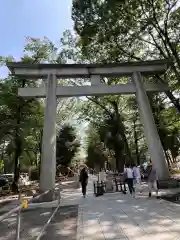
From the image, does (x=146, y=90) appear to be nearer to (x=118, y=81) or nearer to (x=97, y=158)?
(x=118, y=81)

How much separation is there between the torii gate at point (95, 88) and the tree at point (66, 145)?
2159 cm

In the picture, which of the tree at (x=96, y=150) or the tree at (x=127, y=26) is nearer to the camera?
the tree at (x=127, y=26)

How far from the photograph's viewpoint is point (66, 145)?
36125 mm

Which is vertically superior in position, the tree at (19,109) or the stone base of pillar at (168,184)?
the tree at (19,109)

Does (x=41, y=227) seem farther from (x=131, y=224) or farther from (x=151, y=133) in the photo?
(x=151, y=133)

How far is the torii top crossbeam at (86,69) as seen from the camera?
14938 mm

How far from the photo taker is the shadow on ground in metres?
6.00

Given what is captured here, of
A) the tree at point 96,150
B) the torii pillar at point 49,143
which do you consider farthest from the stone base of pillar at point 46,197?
the tree at point 96,150

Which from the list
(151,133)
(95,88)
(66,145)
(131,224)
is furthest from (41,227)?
(66,145)

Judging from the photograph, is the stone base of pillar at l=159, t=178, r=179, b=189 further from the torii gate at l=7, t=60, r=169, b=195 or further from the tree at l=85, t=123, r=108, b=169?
the tree at l=85, t=123, r=108, b=169

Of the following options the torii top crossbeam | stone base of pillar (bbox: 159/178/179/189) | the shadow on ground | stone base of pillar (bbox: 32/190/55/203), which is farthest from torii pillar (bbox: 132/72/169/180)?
the shadow on ground

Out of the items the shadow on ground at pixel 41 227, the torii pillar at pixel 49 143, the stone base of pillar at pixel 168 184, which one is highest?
the torii pillar at pixel 49 143

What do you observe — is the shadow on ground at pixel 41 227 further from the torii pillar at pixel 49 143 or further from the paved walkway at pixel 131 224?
the torii pillar at pixel 49 143

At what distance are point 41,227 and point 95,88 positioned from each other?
31.8ft
